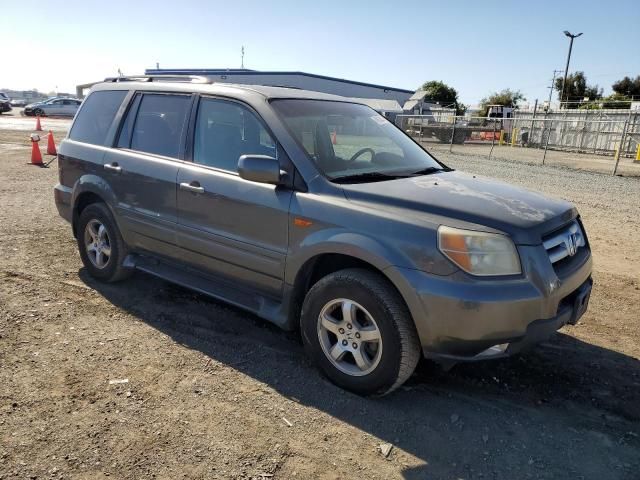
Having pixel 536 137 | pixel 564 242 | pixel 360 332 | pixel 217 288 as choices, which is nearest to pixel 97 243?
pixel 217 288

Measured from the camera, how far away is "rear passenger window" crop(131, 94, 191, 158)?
4234 millimetres

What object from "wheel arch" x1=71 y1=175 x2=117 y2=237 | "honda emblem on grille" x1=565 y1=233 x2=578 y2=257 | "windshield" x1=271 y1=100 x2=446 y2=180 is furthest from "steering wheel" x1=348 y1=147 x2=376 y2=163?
"wheel arch" x1=71 y1=175 x2=117 y2=237

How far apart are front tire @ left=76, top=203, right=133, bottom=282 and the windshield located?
6.76ft

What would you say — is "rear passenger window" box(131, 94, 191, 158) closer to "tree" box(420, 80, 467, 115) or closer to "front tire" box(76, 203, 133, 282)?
"front tire" box(76, 203, 133, 282)

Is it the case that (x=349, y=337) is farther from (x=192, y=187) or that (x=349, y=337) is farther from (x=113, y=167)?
(x=113, y=167)

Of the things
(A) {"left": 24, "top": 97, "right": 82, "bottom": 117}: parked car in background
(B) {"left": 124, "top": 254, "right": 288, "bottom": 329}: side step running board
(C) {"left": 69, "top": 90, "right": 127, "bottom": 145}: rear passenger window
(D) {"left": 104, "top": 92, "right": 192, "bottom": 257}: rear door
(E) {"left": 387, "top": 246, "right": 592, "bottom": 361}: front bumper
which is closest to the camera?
(E) {"left": 387, "top": 246, "right": 592, "bottom": 361}: front bumper

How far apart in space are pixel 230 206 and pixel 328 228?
0.87 meters

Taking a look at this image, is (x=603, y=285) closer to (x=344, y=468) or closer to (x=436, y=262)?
(x=436, y=262)

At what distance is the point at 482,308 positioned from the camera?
2.76m

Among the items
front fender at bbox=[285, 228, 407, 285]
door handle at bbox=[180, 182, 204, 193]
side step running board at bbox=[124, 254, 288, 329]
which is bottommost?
Answer: side step running board at bbox=[124, 254, 288, 329]

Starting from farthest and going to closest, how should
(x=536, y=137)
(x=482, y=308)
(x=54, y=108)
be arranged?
(x=54, y=108), (x=536, y=137), (x=482, y=308)

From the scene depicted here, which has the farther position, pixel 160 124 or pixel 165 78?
pixel 165 78

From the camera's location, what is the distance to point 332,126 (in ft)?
13.4

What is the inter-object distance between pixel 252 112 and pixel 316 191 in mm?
898
